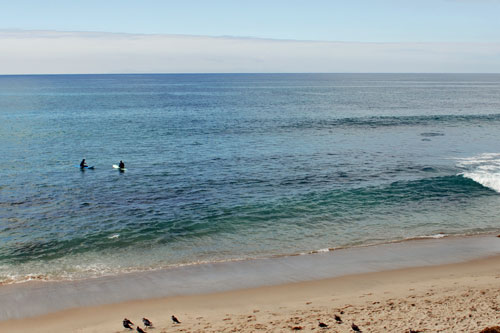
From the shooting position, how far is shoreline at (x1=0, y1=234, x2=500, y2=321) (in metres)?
19.9

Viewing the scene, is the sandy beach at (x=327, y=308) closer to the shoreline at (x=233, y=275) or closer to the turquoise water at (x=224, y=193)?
the shoreline at (x=233, y=275)

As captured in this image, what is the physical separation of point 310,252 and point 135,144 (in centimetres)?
4011

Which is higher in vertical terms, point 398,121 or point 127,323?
point 398,121

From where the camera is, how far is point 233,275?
73.9 feet

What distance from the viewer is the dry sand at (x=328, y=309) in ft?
54.0

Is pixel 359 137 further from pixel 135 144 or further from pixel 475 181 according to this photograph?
pixel 135 144

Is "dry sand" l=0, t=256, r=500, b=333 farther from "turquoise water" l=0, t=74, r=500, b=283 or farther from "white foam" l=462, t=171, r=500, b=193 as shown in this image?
"white foam" l=462, t=171, r=500, b=193

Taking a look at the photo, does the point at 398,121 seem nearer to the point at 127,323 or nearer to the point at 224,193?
the point at 224,193

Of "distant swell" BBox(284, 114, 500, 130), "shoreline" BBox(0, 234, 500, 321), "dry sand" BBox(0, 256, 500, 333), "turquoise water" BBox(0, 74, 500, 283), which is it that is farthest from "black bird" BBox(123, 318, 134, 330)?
"distant swell" BBox(284, 114, 500, 130)

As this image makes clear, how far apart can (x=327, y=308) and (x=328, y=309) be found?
0.16 m

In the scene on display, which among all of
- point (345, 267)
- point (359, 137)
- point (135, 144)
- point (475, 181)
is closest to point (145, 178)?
point (135, 144)

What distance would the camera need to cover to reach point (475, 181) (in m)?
39.6

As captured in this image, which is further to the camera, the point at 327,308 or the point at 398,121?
the point at 398,121

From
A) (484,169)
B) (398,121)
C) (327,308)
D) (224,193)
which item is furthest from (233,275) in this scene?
(398,121)
